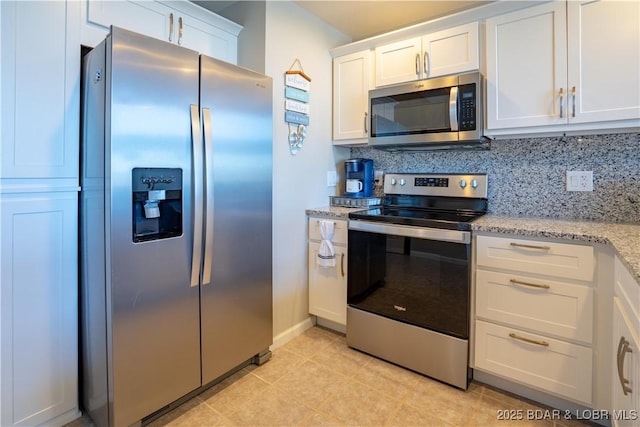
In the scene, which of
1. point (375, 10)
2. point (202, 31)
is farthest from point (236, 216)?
point (375, 10)

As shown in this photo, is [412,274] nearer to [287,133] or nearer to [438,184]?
[438,184]

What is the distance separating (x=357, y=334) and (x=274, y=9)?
222 cm

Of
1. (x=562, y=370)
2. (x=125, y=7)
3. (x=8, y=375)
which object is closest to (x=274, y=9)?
(x=125, y=7)

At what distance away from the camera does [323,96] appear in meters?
2.58

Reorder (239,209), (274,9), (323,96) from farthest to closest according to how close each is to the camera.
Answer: (323,96), (274,9), (239,209)

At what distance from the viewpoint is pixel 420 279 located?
190 centimetres

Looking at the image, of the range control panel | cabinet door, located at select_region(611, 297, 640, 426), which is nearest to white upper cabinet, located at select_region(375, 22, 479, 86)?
the range control panel

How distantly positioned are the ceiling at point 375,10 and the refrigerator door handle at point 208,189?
1227 mm

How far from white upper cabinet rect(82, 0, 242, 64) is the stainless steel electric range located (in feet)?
4.70

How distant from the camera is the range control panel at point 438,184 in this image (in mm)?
2188

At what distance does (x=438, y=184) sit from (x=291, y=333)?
1.52 m

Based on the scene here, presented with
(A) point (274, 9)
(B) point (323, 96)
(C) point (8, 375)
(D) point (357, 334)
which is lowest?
(D) point (357, 334)

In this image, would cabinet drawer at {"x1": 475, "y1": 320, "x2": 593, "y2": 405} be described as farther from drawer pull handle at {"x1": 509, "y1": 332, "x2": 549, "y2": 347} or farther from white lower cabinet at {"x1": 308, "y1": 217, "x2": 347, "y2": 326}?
white lower cabinet at {"x1": 308, "y1": 217, "x2": 347, "y2": 326}

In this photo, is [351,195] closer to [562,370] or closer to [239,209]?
[239,209]
